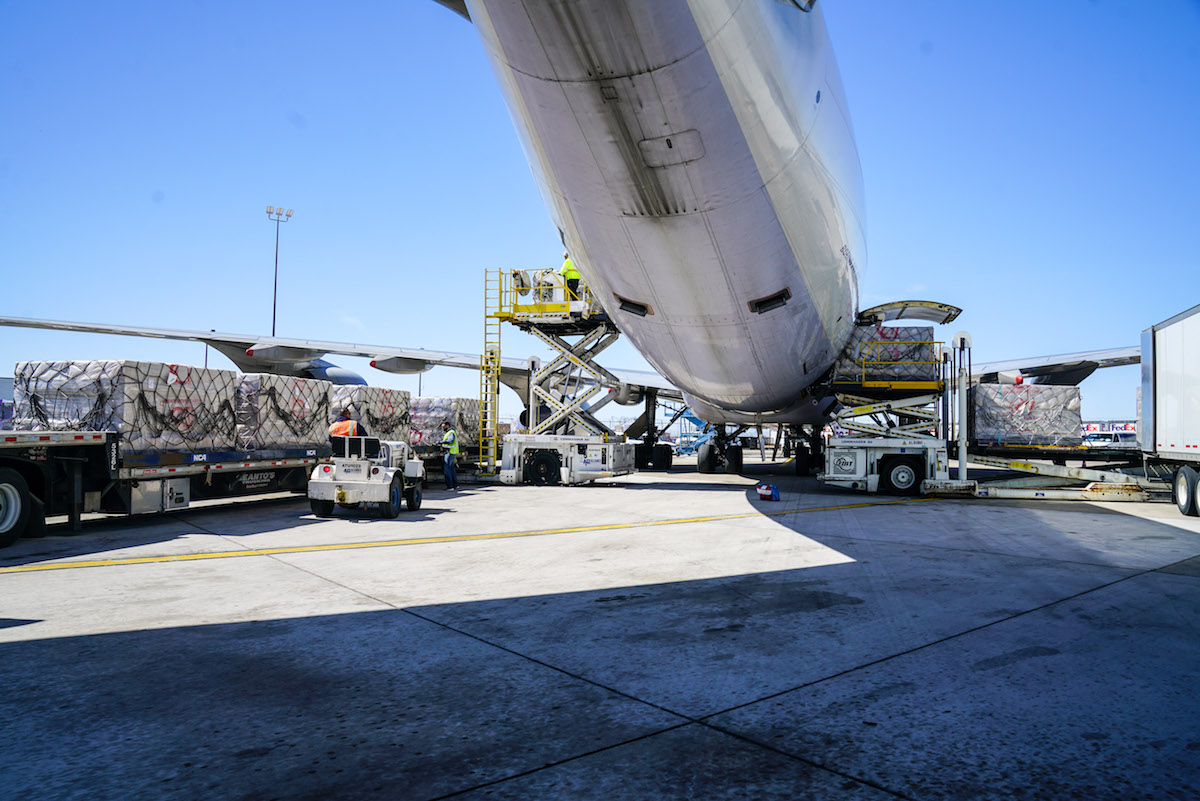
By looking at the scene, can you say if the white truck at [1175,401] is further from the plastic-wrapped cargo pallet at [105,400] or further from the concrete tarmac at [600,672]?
the plastic-wrapped cargo pallet at [105,400]

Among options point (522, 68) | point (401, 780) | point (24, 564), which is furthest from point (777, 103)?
point (24, 564)

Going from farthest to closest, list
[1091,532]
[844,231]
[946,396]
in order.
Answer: [946,396] < [1091,532] < [844,231]

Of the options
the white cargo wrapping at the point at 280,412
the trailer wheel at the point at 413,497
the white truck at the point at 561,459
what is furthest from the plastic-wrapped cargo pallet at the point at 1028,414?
the white cargo wrapping at the point at 280,412

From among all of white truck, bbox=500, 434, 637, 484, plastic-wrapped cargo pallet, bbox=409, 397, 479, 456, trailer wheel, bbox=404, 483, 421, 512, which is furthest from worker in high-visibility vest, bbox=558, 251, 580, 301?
trailer wheel, bbox=404, 483, 421, 512

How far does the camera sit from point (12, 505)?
8789mm

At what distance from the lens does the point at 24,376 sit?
10859 millimetres

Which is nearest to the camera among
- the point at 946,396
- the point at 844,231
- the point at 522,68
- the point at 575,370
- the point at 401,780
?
the point at 401,780

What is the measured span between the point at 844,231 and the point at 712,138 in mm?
3817

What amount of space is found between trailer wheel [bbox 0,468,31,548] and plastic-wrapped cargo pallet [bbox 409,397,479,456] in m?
11.9

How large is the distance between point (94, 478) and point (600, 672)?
9288 millimetres

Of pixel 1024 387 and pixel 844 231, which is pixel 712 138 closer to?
pixel 844 231

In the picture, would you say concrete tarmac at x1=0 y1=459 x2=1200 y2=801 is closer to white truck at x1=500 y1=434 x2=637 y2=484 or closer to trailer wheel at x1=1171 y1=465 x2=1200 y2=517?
trailer wheel at x1=1171 y1=465 x2=1200 y2=517

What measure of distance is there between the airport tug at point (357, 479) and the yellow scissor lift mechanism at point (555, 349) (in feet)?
24.5

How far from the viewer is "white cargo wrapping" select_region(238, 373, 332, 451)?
43.1 feet
